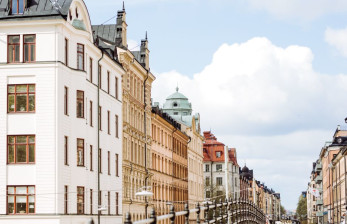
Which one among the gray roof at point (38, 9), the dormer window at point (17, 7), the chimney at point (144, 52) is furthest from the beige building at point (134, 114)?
the dormer window at point (17, 7)

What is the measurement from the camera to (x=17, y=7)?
44531 mm

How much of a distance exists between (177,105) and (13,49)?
217 feet

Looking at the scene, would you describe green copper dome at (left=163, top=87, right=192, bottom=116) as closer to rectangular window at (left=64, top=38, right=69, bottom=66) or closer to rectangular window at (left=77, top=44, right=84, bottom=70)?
rectangular window at (left=77, top=44, right=84, bottom=70)

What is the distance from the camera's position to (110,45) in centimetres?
5906

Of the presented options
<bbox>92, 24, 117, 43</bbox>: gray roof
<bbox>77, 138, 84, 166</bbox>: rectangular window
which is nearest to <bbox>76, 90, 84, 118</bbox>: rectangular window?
<bbox>77, 138, 84, 166</bbox>: rectangular window

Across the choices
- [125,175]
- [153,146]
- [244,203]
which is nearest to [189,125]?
[153,146]

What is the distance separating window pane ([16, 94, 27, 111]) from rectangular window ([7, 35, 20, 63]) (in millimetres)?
2160

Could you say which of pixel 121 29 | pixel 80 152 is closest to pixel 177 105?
pixel 121 29

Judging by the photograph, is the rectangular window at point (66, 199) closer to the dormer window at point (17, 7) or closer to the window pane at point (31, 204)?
the window pane at point (31, 204)

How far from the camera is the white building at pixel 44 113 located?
42250 millimetres

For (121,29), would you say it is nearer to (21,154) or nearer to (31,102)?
(31,102)

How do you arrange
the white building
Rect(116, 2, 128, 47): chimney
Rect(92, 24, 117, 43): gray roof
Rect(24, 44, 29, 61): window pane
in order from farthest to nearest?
1. Rect(92, 24, 117, 43): gray roof
2. Rect(116, 2, 128, 47): chimney
3. Rect(24, 44, 29, 61): window pane
4. the white building

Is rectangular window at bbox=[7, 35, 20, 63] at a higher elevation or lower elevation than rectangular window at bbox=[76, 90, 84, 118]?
higher

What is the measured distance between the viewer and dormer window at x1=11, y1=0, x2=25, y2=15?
146 ft
